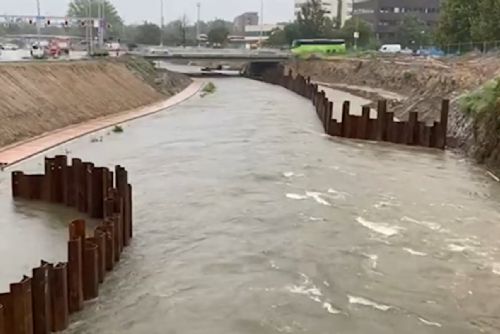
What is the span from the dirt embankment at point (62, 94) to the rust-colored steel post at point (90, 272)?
797 inches

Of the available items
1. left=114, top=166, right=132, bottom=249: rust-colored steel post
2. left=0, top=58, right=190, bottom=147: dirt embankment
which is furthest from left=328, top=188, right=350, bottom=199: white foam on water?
left=0, top=58, right=190, bottom=147: dirt embankment

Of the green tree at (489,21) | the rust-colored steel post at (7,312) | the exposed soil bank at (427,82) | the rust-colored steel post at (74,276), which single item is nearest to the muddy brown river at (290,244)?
the rust-colored steel post at (74,276)

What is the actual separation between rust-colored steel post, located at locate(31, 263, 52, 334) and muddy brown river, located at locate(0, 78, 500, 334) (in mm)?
703

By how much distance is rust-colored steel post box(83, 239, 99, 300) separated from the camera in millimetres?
14367

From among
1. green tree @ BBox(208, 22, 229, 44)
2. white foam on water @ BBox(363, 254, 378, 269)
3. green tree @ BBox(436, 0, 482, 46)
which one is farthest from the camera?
green tree @ BBox(208, 22, 229, 44)

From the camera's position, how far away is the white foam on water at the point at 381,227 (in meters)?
19.8

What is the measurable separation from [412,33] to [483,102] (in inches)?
4169

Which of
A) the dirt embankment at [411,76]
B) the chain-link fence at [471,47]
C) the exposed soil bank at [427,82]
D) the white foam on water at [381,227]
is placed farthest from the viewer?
the chain-link fence at [471,47]

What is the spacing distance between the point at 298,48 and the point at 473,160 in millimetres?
87653

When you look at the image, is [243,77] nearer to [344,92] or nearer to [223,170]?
[344,92]

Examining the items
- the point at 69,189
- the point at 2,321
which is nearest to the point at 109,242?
the point at 2,321

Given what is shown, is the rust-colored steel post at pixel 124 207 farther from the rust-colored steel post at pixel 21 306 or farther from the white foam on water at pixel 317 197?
the white foam on water at pixel 317 197

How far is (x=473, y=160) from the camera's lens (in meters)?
32.1

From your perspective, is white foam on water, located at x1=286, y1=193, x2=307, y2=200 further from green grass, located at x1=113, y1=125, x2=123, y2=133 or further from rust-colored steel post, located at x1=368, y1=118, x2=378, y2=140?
green grass, located at x1=113, y1=125, x2=123, y2=133
